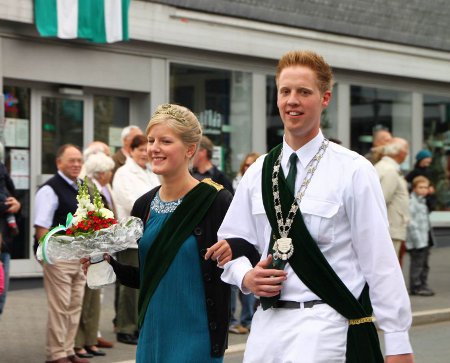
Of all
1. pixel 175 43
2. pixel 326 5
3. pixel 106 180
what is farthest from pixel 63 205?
pixel 326 5

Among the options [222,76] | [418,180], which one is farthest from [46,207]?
[222,76]

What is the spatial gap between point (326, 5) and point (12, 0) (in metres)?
7.73

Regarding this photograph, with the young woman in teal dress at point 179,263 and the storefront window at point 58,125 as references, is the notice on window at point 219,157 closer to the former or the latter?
the storefront window at point 58,125

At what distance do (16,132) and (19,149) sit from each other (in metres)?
0.24

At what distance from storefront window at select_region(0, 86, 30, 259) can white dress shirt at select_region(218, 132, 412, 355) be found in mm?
11146

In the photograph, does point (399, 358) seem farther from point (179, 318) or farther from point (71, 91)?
point (71, 91)

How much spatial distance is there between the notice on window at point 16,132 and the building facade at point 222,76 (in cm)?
1

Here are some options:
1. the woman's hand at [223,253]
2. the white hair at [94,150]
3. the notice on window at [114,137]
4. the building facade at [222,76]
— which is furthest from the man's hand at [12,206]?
the notice on window at [114,137]

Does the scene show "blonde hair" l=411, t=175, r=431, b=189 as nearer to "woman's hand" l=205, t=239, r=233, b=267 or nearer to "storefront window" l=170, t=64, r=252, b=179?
"storefront window" l=170, t=64, r=252, b=179

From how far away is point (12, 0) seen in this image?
1409 centimetres

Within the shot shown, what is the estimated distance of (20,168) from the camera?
587 inches

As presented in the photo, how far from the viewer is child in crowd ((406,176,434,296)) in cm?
1468

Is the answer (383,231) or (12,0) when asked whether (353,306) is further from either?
(12,0)

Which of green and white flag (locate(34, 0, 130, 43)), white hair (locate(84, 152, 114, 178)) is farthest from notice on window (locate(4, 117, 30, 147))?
white hair (locate(84, 152, 114, 178))
